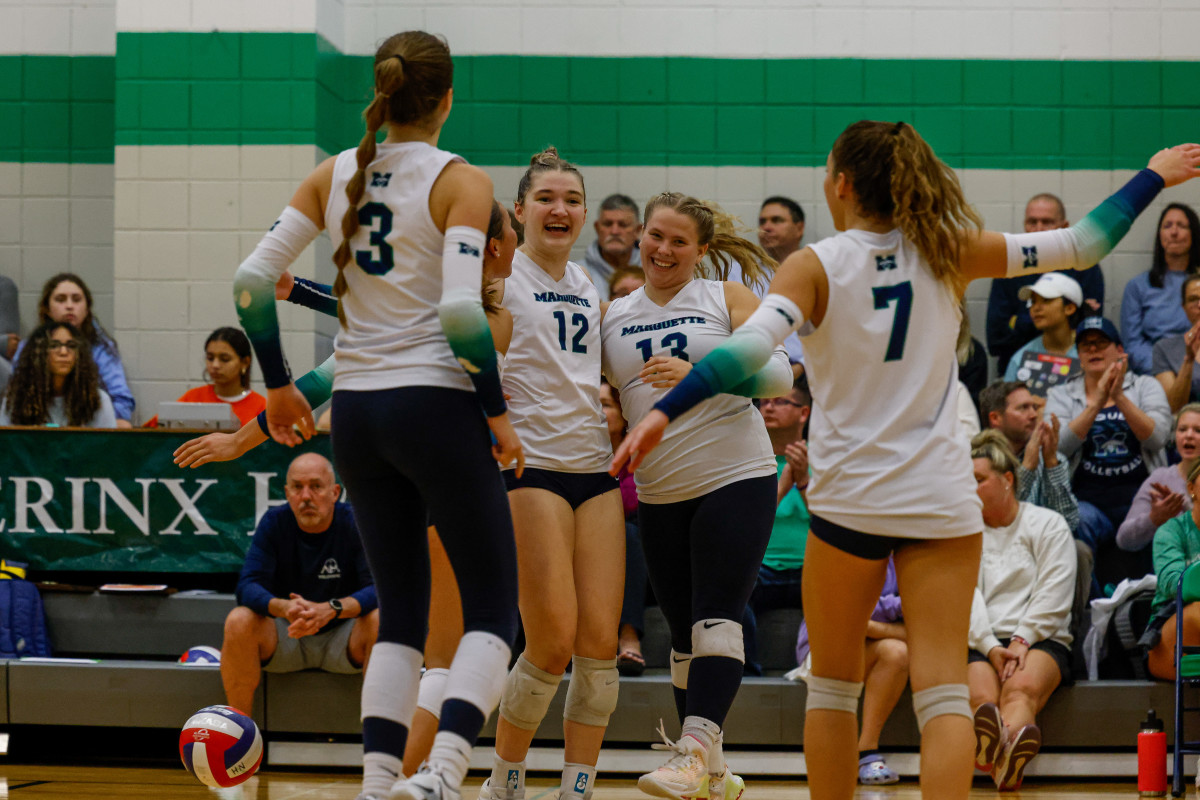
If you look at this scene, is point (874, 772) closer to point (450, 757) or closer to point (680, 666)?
point (680, 666)

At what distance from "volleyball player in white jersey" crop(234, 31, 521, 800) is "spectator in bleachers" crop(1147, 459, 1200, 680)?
3.50 m

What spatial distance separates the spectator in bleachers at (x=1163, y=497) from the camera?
5.72m

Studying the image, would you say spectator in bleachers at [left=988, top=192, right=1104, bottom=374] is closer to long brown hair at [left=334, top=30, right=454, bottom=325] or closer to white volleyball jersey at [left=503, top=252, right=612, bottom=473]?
white volleyball jersey at [left=503, top=252, right=612, bottom=473]

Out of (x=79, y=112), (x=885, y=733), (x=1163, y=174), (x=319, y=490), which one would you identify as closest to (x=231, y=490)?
(x=319, y=490)

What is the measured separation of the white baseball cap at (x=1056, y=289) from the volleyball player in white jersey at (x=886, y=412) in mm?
4235

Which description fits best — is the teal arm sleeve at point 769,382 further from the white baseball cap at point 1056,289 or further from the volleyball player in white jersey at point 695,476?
the white baseball cap at point 1056,289

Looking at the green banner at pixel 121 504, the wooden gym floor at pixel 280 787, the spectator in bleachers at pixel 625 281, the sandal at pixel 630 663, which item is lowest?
the wooden gym floor at pixel 280 787

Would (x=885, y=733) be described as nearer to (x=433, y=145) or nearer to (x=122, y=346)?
(x=433, y=145)

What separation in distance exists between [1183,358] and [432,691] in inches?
209

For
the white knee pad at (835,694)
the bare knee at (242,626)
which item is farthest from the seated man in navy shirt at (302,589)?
the white knee pad at (835,694)

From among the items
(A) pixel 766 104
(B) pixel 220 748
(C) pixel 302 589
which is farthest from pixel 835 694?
(A) pixel 766 104

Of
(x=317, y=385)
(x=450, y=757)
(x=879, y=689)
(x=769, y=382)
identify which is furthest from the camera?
(x=879, y=689)

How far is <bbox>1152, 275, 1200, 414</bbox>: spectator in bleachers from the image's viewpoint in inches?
264

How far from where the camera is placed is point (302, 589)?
18.2 feet
